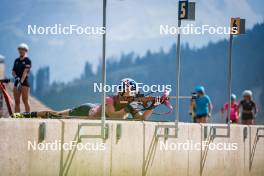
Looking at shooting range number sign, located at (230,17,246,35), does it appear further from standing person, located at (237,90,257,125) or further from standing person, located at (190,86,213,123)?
standing person, located at (237,90,257,125)

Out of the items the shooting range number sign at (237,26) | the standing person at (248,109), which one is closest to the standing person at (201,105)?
the standing person at (248,109)

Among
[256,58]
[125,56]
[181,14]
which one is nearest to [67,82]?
[125,56]

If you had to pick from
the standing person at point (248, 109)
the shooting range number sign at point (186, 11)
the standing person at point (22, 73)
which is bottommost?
the standing person at point (248, 109)

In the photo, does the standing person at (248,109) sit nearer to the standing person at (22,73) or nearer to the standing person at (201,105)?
the standing person at (201,105)

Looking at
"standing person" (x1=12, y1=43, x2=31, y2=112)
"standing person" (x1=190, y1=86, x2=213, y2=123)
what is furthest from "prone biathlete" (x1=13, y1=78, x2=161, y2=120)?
"standing person" (x1=190, y1=86, x2=213, y2=123)

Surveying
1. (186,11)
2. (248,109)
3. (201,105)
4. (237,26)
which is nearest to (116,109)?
(186,11)

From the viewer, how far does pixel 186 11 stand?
41.2ft

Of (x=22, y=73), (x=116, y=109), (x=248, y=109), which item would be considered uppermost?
(x=22, y=73)

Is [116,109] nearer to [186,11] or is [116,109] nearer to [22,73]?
[186,11]

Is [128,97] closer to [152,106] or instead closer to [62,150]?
[152,106]

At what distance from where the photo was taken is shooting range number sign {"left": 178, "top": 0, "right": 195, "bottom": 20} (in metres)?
12.5

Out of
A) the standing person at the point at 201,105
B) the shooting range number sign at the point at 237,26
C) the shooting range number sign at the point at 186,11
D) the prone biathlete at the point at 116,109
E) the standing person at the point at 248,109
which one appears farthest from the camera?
the standing person at the point at 248,109

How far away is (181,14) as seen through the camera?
41.3ft

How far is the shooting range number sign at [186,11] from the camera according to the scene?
12539mm
